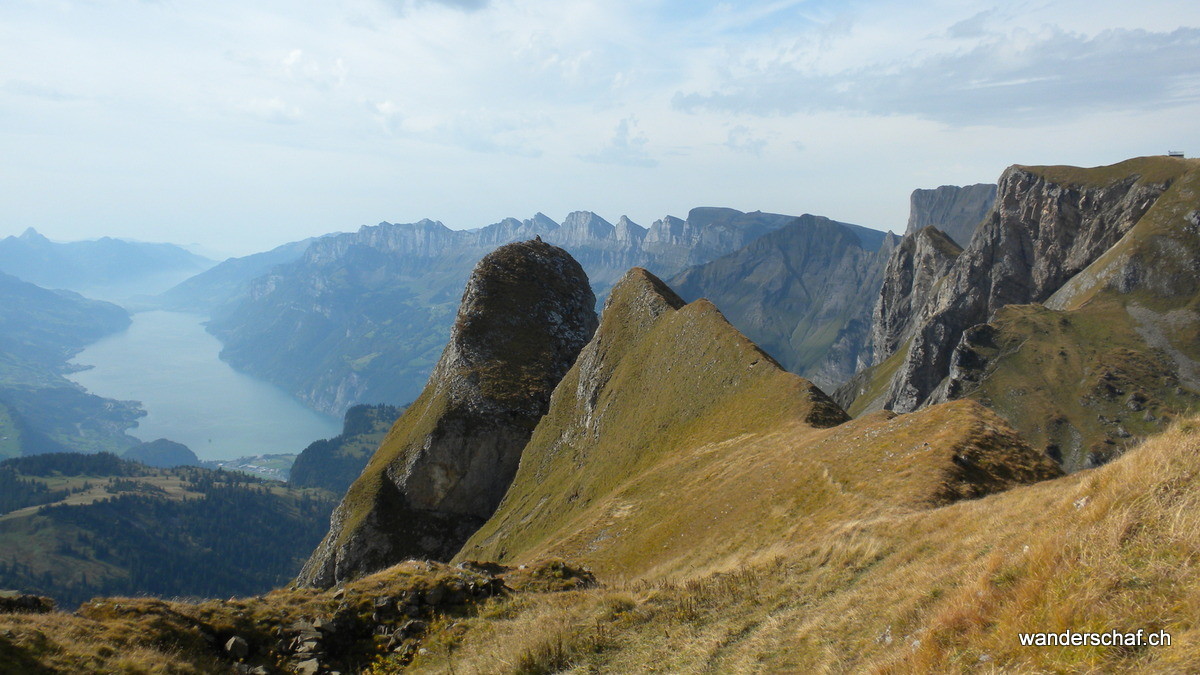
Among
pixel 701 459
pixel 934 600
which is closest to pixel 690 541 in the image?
pixel 701 459

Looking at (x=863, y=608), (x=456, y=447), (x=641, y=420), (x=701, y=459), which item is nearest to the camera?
(x=863, y=608)

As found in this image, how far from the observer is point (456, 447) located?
87.2 metres

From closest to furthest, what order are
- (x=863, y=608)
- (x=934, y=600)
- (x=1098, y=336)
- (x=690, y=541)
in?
(x=934, y=600) → (x=863, y=608) → (x=690, y=541) → (x=1098, y=336)

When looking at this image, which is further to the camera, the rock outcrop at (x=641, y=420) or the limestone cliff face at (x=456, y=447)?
the limestone cliff face at (x=456, y=447)

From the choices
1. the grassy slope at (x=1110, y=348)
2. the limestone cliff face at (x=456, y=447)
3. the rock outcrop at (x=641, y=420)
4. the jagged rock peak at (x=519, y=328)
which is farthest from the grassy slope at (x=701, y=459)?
the grassy slope at (x=1110, y=348)

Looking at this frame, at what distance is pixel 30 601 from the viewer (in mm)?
18609

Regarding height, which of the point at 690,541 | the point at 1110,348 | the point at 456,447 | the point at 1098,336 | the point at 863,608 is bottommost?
the point at 1110,348

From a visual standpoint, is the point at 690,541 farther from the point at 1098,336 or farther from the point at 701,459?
the point at 1098,336

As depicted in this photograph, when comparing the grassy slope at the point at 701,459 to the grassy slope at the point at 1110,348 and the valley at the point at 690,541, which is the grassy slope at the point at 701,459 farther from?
the grassy slope at the point at 1110,348

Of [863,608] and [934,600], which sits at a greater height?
[934,600]

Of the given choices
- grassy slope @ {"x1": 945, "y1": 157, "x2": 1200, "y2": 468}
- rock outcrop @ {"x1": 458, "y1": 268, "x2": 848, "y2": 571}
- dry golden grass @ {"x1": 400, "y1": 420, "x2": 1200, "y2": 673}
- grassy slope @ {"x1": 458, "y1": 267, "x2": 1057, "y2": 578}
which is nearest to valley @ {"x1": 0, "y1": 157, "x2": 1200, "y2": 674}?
dry golden grass @ {"x1": 400, "y1": 420, "x2": 1200, "y2": 673}

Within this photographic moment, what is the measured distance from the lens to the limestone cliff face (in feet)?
275

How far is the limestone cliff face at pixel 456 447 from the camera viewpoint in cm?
8394

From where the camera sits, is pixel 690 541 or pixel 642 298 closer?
pixel 690 541
